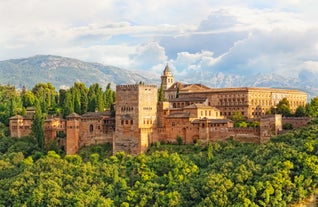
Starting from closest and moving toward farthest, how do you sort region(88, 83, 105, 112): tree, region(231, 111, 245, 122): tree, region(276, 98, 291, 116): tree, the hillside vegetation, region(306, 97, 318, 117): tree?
the hillside vegetation
region(306, 97, 318, 117): tree
region(231, 111, 245, 122): tree
region(276, 98, 291, 116): tree
region(88, 83, 105, 112): tree

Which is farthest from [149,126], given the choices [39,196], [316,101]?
[316,101]

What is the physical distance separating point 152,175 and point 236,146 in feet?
27.0

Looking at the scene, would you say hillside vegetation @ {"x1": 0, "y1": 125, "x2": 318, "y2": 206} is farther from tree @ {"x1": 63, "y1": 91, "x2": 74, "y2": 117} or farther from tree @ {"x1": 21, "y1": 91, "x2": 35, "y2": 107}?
tree @ {"x1": 21, "y1": 91, "x2": 35, "y2": 107}

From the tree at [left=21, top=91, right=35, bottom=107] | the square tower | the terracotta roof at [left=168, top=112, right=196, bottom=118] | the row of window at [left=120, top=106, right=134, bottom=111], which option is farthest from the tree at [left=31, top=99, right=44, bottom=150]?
the tree at [left=21, top=91, right=35, bottom=107]

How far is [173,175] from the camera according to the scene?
5116 cm

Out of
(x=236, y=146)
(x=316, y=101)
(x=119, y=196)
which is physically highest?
(x=316, y=101)

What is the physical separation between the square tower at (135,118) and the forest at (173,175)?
1.12 meters

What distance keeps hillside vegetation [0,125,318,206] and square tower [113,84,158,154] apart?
1.19 metres

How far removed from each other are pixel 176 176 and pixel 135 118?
28.4 ft

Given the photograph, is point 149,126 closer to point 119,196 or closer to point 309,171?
point 119,196

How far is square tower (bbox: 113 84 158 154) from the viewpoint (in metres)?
56.6

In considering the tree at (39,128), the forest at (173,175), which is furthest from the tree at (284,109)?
the tree at (39,128)

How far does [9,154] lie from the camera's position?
2452 inches

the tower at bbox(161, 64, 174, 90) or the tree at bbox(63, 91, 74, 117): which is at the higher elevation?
the tower at bbox(161, 64, 174, 90)
